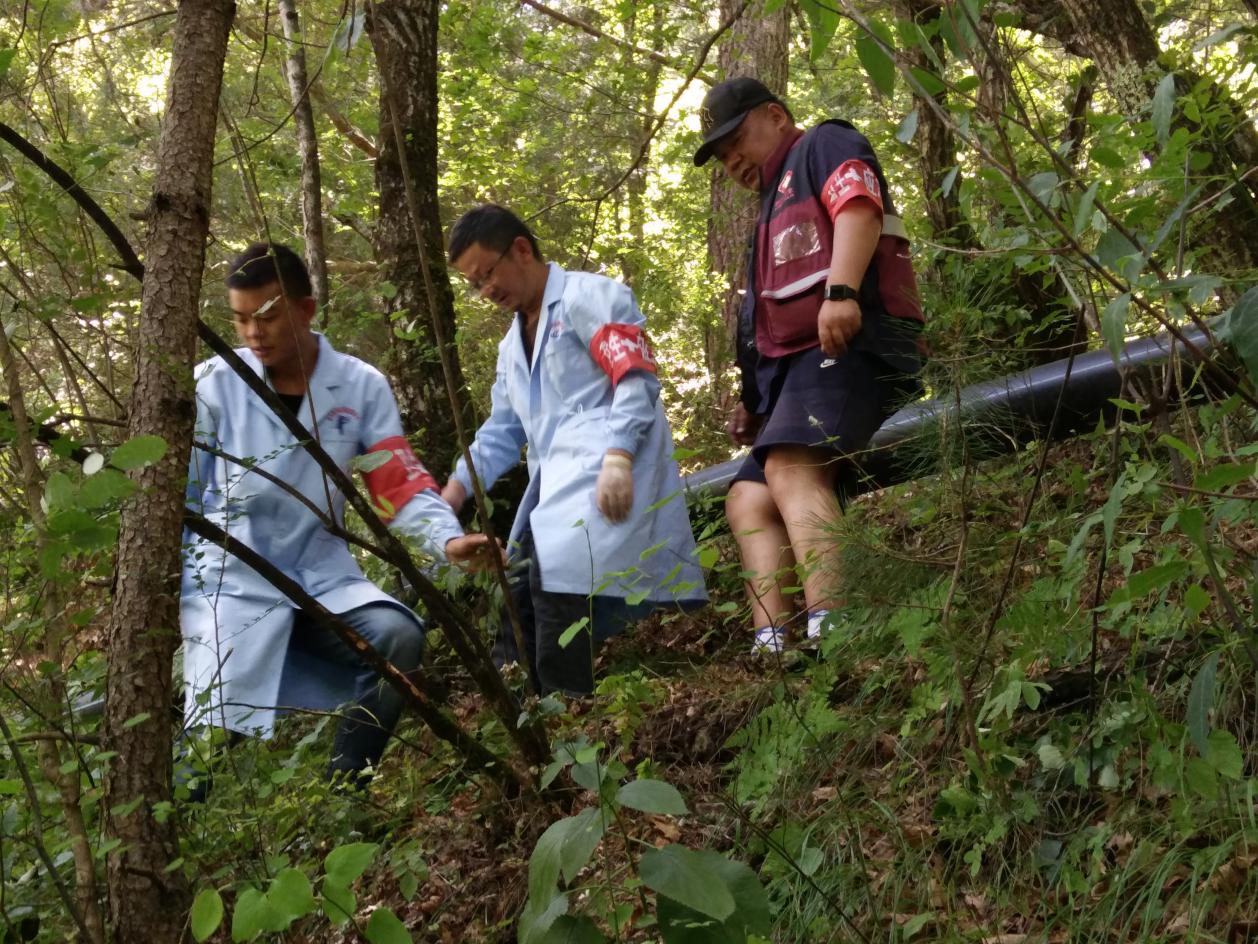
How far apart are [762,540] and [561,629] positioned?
2.48ft

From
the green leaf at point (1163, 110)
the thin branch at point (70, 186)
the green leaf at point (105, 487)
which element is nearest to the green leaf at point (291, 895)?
the green leaf at point (105, 487)

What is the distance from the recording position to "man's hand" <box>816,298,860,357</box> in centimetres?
343

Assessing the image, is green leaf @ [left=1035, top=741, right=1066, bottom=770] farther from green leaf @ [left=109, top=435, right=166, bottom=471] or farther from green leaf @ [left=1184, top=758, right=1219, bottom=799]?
Result: green leaf @ [left=109, top=435, right=166, bottom=471]

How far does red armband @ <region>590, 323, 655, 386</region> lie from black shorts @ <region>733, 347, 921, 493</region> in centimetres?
51

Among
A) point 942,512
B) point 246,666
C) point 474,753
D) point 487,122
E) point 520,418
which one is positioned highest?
point 487,122

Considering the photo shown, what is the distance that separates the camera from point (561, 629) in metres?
3.91

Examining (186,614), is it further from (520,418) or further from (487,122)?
(487,122)

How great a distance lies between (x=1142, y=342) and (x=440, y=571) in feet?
7.38

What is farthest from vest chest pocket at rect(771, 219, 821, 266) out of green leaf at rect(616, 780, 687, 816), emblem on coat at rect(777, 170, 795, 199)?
green leaf at rect(616, 780, 687, 816)

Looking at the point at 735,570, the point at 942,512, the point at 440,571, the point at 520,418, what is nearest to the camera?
the point at 440,571

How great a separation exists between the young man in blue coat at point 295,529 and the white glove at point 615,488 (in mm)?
464

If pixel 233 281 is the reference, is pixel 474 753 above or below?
below

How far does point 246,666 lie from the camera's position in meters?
3.61

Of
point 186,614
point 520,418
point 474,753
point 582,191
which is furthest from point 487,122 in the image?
point 474,753
